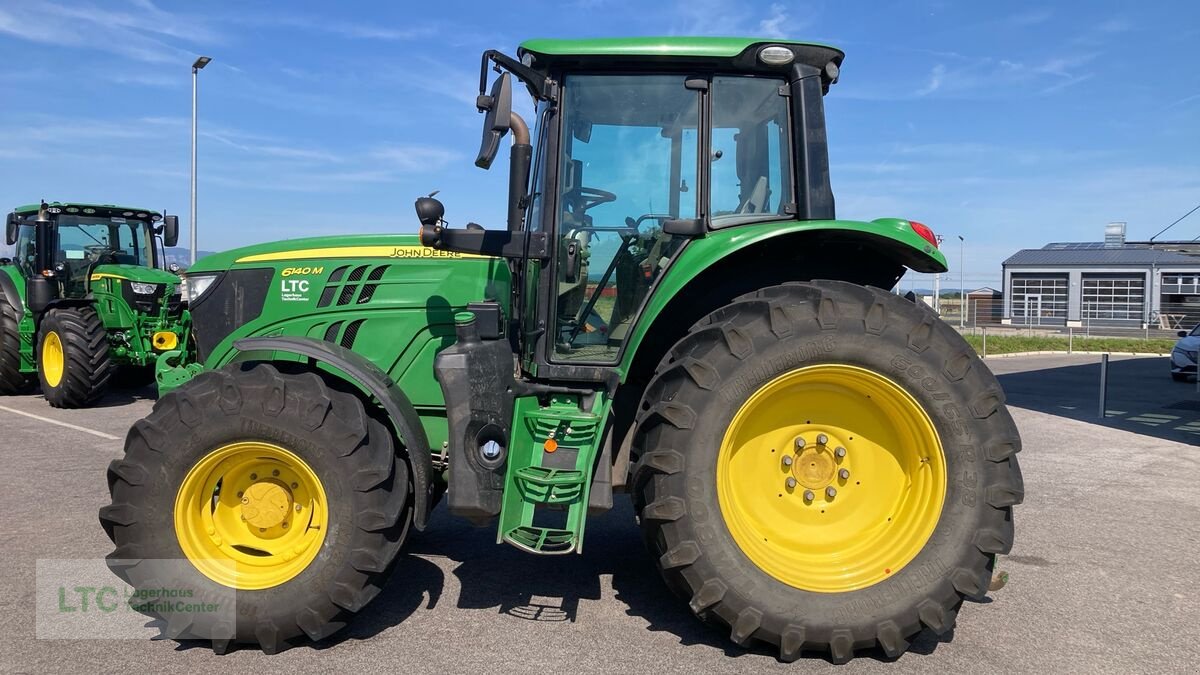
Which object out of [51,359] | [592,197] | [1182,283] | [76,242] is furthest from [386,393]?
[1182,283]

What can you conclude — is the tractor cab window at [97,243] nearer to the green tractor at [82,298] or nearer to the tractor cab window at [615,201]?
the green tractor at [82,298]

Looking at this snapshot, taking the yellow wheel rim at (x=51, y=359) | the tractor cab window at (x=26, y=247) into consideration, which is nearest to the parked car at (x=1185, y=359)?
the yellow wheel rim at (x=51, y=359)

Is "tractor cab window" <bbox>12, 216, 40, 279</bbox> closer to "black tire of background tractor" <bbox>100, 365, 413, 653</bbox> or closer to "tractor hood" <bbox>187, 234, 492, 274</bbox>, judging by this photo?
"tractor hood" <bbox>187, 234, 492, 274</bbox>

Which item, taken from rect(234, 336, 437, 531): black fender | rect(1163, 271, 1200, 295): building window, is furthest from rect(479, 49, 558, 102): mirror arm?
rect(1163, 271, 1200, 295): building window

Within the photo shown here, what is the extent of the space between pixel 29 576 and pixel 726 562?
3542mm

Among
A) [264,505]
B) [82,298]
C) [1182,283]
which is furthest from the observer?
[1182,283]

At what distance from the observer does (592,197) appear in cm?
359

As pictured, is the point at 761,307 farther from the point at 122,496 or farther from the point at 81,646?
the point at 81,646

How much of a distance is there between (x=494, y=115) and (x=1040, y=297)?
43911 millimetres

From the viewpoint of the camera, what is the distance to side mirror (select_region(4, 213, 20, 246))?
12133 mm

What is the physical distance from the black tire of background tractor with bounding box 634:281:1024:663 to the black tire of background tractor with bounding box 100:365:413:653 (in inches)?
45.1

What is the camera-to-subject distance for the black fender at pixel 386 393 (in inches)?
133

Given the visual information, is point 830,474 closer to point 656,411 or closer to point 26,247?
point 656,411

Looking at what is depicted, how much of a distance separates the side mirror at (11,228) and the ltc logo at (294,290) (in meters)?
10.8
